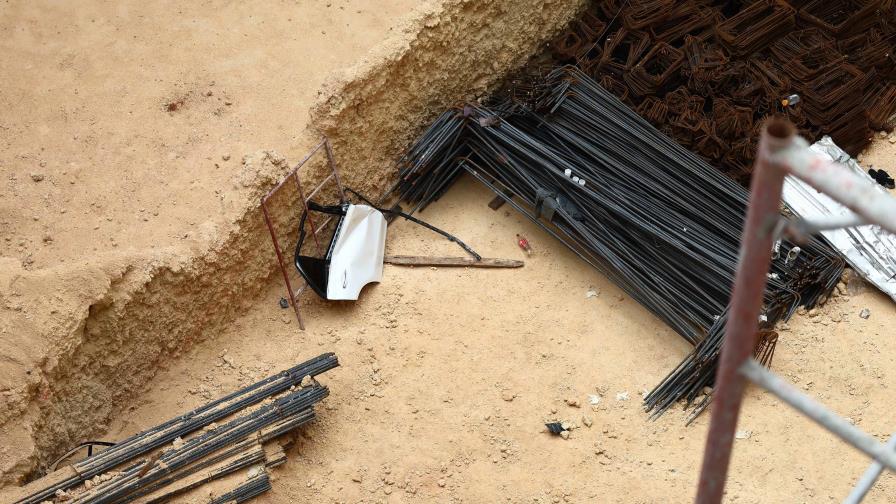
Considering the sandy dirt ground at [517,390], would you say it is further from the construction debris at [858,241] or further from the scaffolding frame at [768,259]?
the scaffolding frame at [768,259]

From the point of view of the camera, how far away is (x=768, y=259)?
117 inches

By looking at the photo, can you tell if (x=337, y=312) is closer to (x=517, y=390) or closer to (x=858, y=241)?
(x=517, y=390)

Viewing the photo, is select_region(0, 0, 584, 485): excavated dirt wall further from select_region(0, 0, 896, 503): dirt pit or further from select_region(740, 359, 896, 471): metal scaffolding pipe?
select_region(740, 359, 896, 471): metal scaffolding pipe

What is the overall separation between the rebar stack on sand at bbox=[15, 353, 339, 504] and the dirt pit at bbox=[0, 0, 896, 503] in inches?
11.7

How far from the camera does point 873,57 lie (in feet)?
29.3

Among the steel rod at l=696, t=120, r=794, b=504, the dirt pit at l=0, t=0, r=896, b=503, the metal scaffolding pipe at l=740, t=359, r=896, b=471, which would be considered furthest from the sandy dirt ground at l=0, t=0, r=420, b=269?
the metal scaffolding pipe at l=740, t=359, r=896, b=471

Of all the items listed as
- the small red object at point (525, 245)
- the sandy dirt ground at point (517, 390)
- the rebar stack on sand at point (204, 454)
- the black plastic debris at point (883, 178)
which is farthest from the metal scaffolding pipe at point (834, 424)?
the black plastic debris at point (883, 178)

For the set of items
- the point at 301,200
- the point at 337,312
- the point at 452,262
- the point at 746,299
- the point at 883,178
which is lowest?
the point at 746,299

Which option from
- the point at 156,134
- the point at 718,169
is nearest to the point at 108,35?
the point at 156,134

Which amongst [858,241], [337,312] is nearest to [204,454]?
[337,312]

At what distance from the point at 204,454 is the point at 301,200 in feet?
8.07

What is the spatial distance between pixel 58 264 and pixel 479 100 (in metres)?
4.38

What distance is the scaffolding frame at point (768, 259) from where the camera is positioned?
2652mm

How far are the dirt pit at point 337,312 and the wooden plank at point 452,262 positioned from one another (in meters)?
0.10
